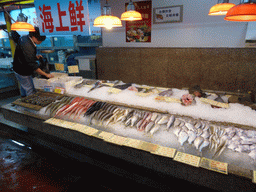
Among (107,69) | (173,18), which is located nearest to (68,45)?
(107,69)

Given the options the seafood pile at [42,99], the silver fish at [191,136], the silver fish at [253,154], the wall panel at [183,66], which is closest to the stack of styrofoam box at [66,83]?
the seafood pile at [42,99]

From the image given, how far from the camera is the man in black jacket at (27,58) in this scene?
3.79 metres

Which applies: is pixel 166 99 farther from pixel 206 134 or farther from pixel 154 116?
pixel 206 134

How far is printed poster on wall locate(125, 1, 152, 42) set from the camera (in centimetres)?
534

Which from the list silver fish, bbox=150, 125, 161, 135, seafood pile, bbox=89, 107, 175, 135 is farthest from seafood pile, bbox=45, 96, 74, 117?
silver fish, bbox=150, 125, 161, 135

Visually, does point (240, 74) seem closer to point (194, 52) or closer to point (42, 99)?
point (194, 52)

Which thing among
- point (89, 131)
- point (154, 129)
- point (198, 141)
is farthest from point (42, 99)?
point (198, 141)

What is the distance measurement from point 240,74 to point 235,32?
1127 millimetres

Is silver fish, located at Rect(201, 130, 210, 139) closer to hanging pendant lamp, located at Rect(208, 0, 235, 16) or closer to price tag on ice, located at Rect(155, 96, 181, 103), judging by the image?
price tag on ice, located at Rect(155, 96, 181, 103)

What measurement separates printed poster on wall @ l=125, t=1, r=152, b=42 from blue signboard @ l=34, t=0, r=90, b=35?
1.43 metres

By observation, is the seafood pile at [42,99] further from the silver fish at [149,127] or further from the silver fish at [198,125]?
the silver fish at [198,125]

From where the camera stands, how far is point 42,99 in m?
2.93

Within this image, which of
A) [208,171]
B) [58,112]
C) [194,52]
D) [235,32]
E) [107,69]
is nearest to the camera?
[208,171]

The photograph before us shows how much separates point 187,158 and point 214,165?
227 mm
